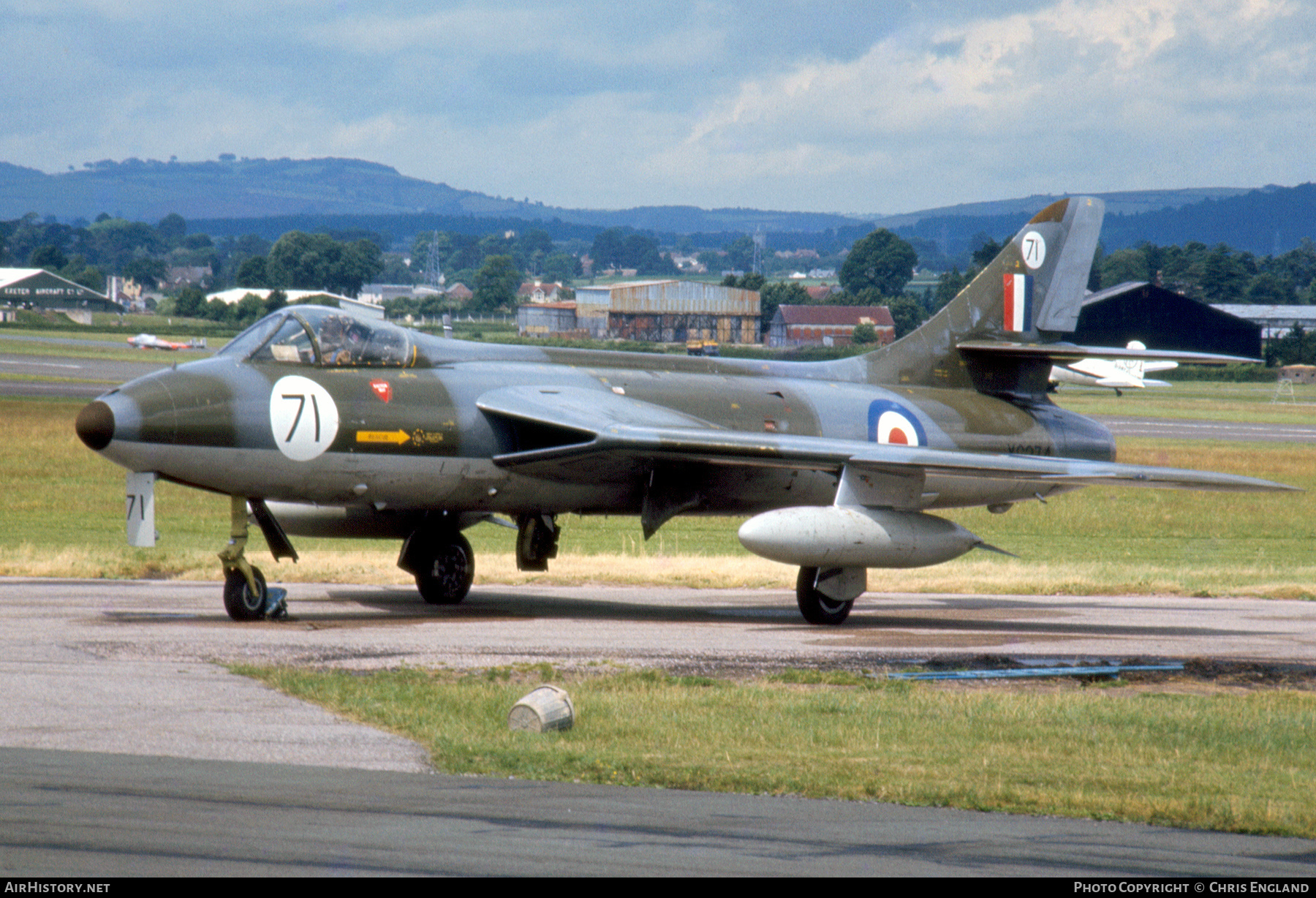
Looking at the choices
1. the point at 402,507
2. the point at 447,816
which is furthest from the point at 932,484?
the point at 447,816

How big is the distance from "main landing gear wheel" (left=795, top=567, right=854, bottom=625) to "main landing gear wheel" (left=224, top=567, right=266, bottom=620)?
241 inches

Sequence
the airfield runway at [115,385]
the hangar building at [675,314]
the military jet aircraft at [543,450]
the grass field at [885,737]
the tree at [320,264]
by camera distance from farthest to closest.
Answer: the tree at [320,264], the hangar building at [675,314], the airfield runway at [115,385], the military jet aircraft at [543,450], the grass field at [885,737]

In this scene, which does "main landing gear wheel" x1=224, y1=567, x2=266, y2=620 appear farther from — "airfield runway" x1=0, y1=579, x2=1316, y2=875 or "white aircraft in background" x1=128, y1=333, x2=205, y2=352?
"white aircraft in background" x1=128, y1=333, x2=205, y2=352

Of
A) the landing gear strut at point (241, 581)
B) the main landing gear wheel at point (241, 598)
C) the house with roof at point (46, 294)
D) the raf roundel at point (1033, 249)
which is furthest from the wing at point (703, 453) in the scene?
the house with roof at point (46, 294)

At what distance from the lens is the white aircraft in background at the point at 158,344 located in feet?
324

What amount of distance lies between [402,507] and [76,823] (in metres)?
9.74

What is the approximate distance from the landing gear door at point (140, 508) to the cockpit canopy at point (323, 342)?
1728 mm

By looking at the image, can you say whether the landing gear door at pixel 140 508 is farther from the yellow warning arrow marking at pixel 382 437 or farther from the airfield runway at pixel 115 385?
the airfield runway at pixel 115 385

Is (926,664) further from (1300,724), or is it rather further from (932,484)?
(932,484)

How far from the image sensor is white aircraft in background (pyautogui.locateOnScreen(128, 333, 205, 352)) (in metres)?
98.9

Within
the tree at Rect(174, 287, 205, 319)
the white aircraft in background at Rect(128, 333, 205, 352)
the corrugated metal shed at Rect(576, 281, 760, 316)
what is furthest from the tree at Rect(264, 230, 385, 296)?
the corrugated metal shed at Rect(576, 281, 760, 316)

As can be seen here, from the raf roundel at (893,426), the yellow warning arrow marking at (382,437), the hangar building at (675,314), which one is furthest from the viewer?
the hangar building at (675,314)

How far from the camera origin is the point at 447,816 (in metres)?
7.21

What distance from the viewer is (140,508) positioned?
14609 millimetres
